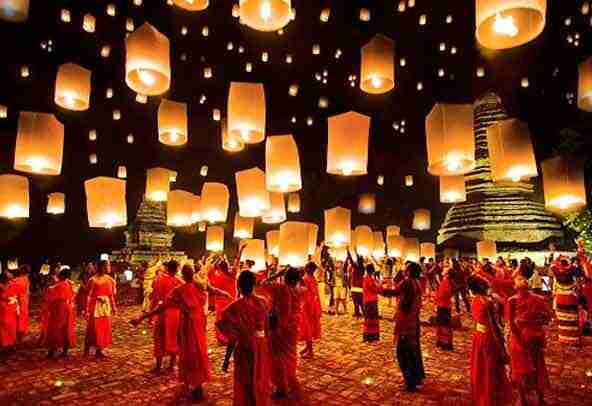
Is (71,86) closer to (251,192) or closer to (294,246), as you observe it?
(251,192)

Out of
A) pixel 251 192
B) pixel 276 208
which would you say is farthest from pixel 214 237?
pixel 251 192

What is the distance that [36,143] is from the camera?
6.04 metres

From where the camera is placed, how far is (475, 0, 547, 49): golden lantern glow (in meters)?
3.53

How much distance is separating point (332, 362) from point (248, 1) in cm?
575

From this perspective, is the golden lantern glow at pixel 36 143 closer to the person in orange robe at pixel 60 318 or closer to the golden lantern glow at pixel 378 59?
the person in orange robe at pixel 60 318

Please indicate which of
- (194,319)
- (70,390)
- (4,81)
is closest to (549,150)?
(194,319)

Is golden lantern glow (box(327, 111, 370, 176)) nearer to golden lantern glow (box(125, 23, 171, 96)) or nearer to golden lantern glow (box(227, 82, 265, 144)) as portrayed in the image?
golden lantern glow (box(227, 82, 265, 144))

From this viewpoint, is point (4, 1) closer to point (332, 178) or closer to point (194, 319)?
point (194, 319)

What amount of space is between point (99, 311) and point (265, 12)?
19.3 feet

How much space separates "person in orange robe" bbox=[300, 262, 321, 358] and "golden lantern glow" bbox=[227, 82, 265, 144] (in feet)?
11.6

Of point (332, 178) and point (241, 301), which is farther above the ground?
point (332, 178)

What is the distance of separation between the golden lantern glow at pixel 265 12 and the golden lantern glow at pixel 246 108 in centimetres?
186

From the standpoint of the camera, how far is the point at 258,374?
4.42 meters

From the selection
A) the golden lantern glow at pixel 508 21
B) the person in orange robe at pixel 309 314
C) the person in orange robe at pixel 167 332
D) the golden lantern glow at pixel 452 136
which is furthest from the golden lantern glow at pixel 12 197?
the golden lantern glow at pixel 508 21
